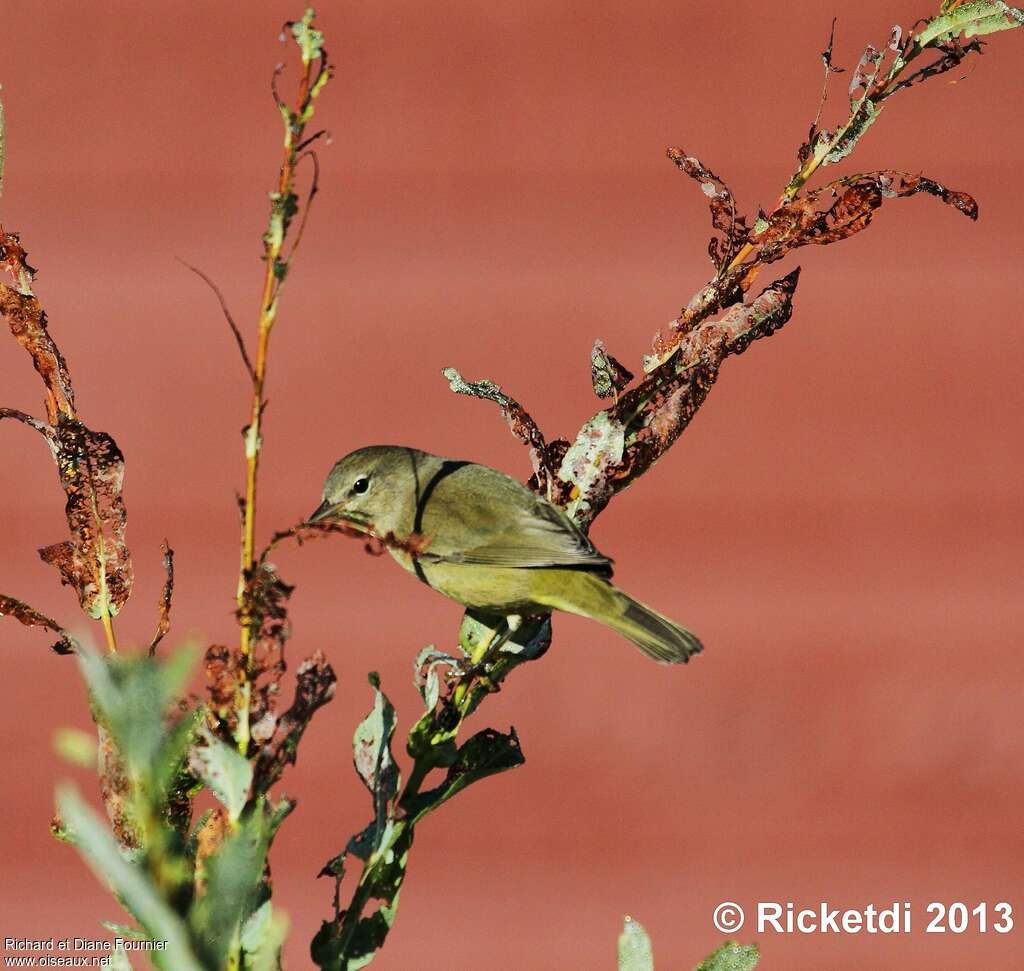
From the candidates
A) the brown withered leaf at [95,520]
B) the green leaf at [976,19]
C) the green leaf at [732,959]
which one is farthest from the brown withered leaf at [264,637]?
the green leaf at [976,19]

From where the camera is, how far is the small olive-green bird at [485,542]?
7.68 ft

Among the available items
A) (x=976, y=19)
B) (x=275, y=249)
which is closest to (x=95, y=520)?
(x=275, y=249)

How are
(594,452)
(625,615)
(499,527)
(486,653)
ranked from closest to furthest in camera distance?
(594,452) → (486,653) → (625,615) → (499,527)

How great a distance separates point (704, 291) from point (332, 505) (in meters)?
1.72

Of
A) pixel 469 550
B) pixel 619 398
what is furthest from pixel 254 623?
pixel 469 550

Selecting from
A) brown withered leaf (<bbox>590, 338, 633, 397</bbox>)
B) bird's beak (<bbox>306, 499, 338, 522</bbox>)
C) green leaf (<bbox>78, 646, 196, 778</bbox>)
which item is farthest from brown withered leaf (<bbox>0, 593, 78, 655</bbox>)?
bird's beak (<bbox>306, 499, 338, 522</bbox>)

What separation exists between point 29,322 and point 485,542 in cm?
179

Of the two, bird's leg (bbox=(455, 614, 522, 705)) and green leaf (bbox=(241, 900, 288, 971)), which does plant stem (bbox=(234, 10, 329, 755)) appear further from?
bird's leg (bbox=(455, 614, 522, 705))

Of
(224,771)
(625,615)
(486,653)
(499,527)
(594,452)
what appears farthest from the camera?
(499,527)

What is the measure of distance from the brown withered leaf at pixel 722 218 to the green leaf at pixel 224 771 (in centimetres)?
60

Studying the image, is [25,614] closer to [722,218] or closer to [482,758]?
[482,758]

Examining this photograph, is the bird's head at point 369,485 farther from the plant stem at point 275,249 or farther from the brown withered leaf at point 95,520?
the plant stem at point 275,249

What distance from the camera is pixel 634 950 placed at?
0.87 metres

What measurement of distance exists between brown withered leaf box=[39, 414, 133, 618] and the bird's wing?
1.32 m
